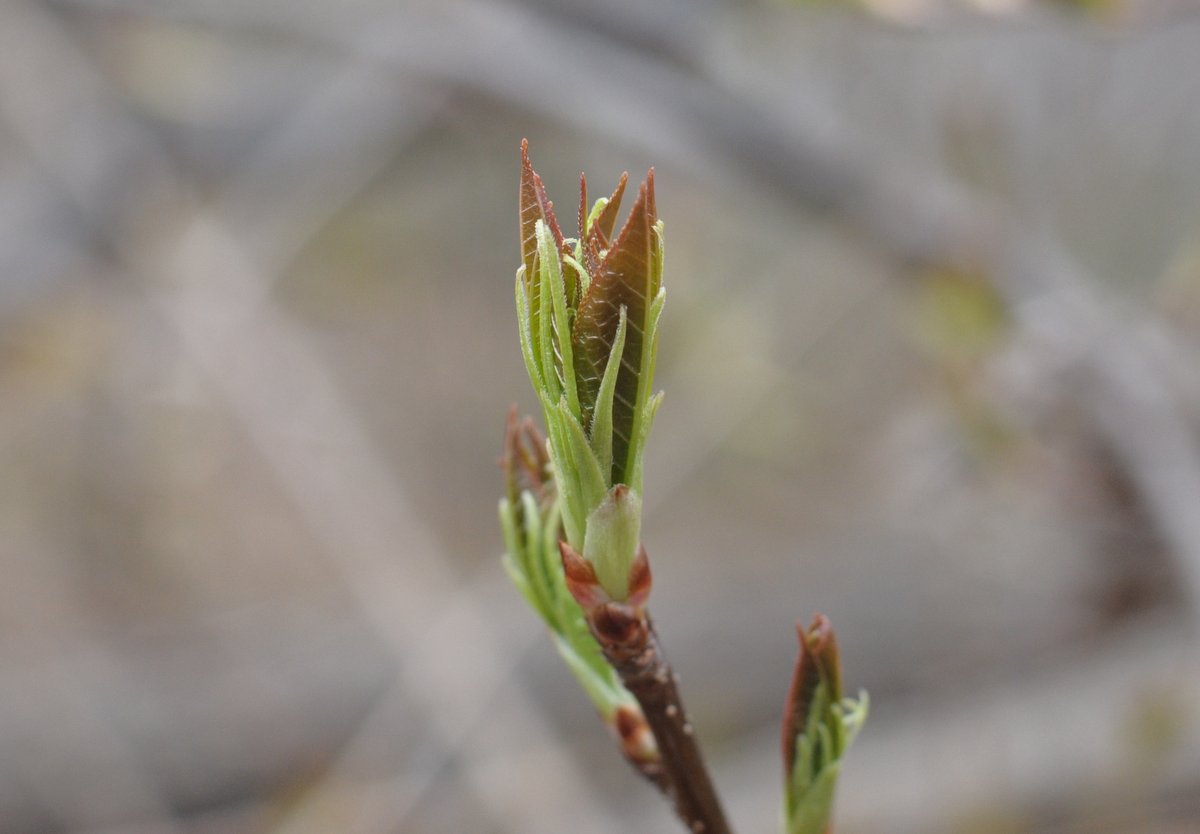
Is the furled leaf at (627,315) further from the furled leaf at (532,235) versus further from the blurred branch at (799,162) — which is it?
the blurred branch at (799,162)

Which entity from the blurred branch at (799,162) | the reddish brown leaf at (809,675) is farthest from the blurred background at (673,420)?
the reddish brown leaf at (809,675)

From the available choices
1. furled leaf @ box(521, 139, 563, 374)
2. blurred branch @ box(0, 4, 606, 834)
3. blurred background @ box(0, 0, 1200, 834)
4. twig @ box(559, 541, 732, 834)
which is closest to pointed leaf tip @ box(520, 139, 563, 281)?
furled leaf @ box(521, 139, 563, 374)

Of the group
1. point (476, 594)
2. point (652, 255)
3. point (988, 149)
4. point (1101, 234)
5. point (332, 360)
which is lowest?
point (652, 255)

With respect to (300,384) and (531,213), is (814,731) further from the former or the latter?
(300,384)

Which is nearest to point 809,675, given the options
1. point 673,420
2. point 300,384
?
point 300,384

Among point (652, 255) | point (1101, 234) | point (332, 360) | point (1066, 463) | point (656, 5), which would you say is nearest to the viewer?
point (652, 255)

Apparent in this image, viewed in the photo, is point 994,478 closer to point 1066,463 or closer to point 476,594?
point 1066,463

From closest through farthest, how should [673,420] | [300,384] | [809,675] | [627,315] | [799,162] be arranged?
[627,315]
[809,675]
[799,162]
[300,384]
[673,420]

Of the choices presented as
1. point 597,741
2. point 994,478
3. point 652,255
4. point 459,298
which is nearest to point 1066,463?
point 994,478
